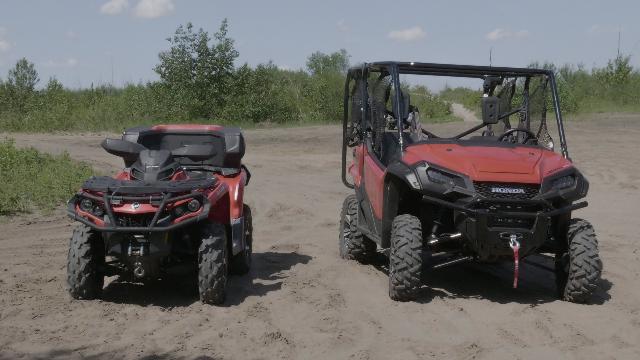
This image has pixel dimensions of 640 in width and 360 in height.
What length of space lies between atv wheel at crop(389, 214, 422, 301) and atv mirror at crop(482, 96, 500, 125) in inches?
47.1

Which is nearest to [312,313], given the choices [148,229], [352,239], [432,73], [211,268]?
[211,268]

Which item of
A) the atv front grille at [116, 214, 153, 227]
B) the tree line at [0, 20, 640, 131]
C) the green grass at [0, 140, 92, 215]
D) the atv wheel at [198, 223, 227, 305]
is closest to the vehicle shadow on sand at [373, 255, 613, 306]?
the atv wheel at [198, 223, 227, 305]

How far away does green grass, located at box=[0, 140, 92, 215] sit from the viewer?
37.9 feet

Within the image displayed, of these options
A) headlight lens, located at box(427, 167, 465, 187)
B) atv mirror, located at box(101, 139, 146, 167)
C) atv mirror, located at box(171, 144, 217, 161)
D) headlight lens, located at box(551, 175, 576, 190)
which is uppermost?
atv mirror, located at box(101, 139, 146, 167)

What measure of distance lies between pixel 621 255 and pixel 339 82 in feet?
88.2

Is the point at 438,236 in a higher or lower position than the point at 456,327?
higher

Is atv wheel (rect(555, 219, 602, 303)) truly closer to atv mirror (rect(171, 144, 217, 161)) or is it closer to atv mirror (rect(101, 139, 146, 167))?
atv mirror (rect(171, 144, 217, 161))

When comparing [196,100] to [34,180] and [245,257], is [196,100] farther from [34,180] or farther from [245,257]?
[245,257]

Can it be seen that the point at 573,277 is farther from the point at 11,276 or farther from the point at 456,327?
the point at 11,276

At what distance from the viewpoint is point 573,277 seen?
655 centimetres

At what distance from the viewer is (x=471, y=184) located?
633 cm

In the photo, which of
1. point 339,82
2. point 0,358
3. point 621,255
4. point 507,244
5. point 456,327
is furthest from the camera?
point 339,82

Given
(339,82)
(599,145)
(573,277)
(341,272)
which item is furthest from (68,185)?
→ (339,82)

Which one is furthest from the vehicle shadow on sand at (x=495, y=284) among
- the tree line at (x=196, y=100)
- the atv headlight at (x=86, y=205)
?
the tree line at (x=196, y=100)
